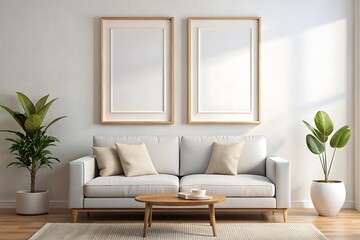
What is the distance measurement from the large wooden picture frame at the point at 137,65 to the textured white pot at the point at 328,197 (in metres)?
1.78

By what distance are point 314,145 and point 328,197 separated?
0.57 metres

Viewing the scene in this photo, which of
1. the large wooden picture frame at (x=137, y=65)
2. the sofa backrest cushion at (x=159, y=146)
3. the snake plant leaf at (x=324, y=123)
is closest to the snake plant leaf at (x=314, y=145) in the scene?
the snake plant leaf at (x=324, y=123)

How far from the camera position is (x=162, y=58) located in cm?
660

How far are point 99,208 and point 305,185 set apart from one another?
7.90ft

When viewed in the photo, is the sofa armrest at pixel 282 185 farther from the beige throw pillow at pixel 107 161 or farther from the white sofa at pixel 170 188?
the beige throw pillow at pixel 107 161

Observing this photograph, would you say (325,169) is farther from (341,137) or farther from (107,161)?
(107,161)

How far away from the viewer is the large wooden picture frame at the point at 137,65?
6594 mm

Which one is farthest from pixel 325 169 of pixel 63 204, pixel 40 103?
pixel 40 103

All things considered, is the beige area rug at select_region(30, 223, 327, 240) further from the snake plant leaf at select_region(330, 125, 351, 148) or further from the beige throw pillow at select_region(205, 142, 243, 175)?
the snake plant leaf at select_region(330, 125, 351, 148)

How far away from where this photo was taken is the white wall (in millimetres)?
6605

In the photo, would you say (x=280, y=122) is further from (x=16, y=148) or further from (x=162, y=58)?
(x=16, y=148)

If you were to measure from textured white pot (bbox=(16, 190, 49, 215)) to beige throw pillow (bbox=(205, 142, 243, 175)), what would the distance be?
5.89 ft

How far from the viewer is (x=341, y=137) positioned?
20.1ft

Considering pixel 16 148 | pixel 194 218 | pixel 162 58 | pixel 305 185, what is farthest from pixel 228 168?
pixel 16 148
